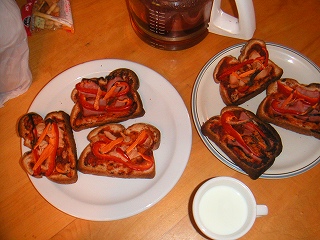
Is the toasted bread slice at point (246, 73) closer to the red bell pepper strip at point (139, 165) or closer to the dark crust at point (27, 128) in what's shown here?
the red bell pepper strip at point (139, 165)

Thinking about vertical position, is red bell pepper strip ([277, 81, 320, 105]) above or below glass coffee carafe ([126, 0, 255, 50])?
below

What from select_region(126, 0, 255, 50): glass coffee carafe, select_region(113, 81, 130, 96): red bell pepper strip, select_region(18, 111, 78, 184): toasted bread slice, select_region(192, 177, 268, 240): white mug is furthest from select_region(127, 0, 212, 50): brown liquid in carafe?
select_region(192, 177, 268, 240): white mug

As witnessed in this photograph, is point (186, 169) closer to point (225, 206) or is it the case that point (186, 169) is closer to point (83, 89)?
point (225, 206)

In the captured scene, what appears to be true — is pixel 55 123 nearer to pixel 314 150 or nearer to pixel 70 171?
pixel 70 171

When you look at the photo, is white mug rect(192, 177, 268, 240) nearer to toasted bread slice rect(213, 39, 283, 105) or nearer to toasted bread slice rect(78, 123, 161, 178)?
toasted bread slice rect(78, 123, 161, 178)

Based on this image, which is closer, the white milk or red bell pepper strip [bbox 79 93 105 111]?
the white milk

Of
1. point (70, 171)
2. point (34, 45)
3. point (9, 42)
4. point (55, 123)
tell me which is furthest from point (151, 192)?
point (34, 45)

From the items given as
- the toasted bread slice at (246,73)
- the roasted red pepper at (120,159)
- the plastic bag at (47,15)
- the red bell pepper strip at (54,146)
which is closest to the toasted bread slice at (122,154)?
the roasted red pepper at (120,159)
